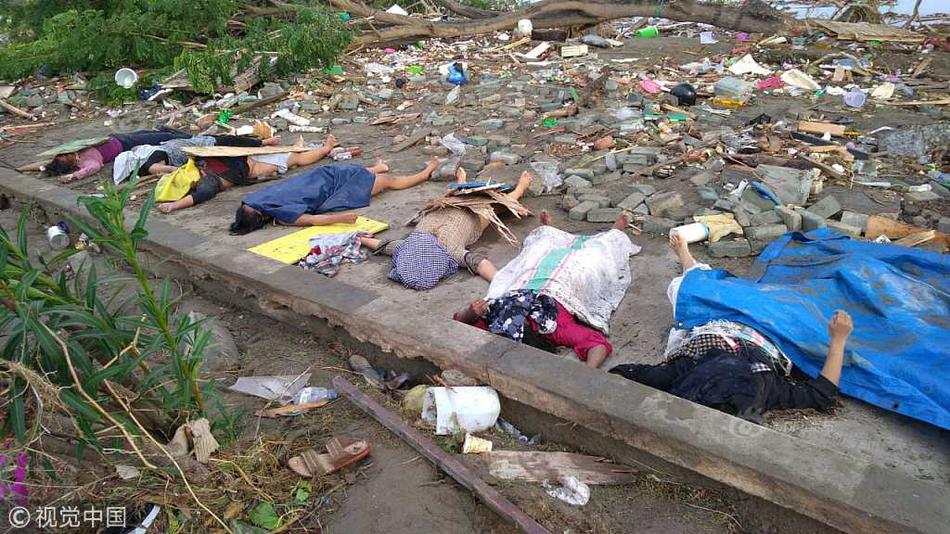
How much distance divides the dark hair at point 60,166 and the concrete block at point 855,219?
8.24 m

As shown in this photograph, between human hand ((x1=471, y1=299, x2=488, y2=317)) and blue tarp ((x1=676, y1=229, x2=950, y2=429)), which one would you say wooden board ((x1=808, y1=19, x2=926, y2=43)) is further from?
human hand ((x1=471, y1=299, x2=488, y2=317))

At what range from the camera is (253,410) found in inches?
129

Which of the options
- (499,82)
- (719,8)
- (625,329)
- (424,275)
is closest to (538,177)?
(424,275)

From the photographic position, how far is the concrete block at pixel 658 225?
15.9 feet

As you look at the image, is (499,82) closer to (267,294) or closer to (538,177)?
(538,177)

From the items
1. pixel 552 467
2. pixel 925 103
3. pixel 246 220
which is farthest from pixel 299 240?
pixel 925 103

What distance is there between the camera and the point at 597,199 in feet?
18.0

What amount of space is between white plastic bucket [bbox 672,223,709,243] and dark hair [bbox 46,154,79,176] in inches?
282

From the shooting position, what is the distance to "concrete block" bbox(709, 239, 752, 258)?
4.48 metres

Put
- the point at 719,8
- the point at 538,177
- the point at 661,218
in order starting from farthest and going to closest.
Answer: the point at 719,8
the point at 538,177
the point at 661,218

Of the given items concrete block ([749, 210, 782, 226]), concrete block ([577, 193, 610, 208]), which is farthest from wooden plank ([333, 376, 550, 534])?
concrete block ([749, 210, 782, 226])

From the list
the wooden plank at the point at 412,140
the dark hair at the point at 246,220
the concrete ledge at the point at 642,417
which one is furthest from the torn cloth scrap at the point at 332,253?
the wooden plank at the point at 412,140

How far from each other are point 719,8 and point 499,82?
182 inches

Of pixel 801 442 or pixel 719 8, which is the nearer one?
pixel 801 442
